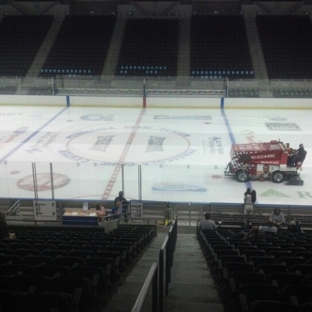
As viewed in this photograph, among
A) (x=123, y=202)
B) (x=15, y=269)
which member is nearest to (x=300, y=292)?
(x=15, y=269)

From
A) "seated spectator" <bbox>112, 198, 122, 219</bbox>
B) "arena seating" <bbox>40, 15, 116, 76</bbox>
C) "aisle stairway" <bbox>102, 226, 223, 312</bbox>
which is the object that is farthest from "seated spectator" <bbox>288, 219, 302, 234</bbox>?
"arena seating" <bbox>40, 15, 116, 76</bbox>

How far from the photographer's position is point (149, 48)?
1257 inches

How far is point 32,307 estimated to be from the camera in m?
2.66

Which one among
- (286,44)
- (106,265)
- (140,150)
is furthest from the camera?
(286,44)

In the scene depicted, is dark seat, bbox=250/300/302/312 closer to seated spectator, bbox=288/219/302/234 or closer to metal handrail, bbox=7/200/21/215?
seated spectator, bbox=288/219/302/234

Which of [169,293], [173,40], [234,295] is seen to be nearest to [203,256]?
[169,293]

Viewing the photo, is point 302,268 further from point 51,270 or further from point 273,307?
point 51,270

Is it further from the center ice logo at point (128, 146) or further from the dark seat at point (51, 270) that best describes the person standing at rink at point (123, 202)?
the dark seat at point (51, 270)

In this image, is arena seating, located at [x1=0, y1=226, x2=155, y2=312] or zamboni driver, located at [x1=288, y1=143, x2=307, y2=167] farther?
zamboni driver, located at [x1=288, y1=143, x2=307, y2=167]

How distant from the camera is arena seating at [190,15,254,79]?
28969mm

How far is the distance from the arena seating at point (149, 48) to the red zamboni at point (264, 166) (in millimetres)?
16670

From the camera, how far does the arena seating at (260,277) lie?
3.00m

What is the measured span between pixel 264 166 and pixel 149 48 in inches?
804

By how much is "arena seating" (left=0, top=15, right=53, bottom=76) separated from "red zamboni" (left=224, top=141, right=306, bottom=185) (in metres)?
20.5
